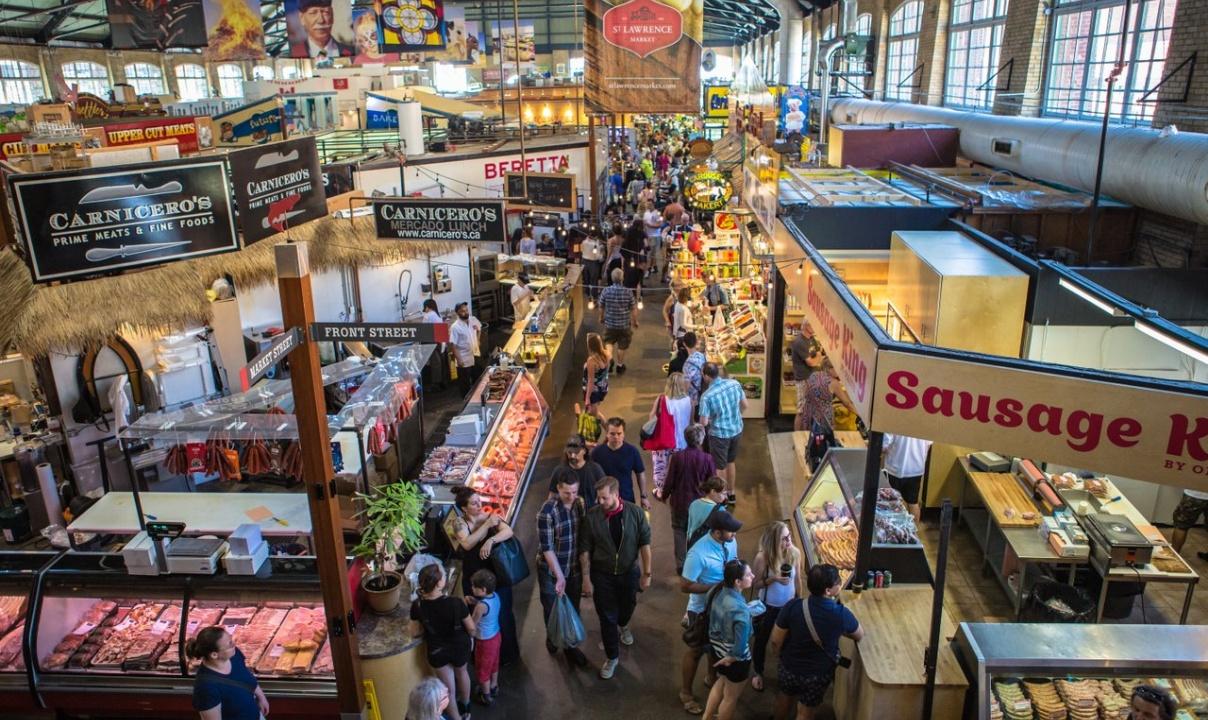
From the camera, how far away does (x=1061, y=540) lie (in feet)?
22.3

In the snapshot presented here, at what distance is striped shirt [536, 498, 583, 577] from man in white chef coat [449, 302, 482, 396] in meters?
6.20

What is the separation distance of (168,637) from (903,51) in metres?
22.5

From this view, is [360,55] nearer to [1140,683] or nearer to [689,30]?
[689,30]

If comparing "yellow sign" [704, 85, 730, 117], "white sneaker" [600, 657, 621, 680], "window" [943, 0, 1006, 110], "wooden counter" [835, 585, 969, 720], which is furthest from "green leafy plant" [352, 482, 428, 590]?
"yellow sign" [704, 85, 730, 117]

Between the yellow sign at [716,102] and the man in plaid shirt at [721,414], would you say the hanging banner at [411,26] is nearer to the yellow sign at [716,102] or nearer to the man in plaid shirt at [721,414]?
the yellow sign at [716,102]

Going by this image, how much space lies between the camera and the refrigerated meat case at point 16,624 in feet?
19.5

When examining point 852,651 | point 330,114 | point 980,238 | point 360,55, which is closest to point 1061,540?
point 852,651

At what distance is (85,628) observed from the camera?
20.3 feet

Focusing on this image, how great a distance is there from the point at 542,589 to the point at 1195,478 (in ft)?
14.6

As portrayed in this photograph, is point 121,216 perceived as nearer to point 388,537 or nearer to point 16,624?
point 16,624

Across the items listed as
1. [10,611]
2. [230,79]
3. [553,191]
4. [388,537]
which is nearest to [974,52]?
[553,191]

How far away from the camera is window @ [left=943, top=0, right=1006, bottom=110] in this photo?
15973 millimetres

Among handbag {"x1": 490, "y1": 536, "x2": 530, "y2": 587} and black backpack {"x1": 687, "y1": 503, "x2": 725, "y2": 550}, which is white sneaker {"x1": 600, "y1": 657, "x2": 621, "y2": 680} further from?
black backpack {"x1": 687, "y1": 503, "x2": 725, "y2": 550}

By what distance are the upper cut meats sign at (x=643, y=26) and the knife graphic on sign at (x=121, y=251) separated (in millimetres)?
5902
